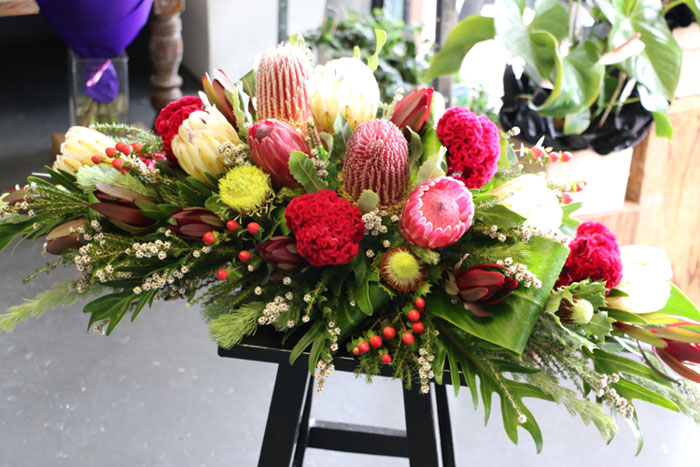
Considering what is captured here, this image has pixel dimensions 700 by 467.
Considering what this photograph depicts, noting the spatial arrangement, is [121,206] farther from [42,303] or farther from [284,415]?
[284,415]

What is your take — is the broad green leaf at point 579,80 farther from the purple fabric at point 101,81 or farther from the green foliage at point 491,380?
the purple fabric at point 101,81

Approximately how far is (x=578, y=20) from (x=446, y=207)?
1.37 metres

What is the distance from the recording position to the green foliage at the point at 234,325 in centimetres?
72

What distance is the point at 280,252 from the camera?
27.7 inches

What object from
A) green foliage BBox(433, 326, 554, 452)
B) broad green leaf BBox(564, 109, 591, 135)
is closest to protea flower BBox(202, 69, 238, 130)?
green foliage BBox(433, 326, 554, 452)

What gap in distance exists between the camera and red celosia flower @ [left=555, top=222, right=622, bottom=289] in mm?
724

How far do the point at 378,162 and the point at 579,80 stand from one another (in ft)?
3.20

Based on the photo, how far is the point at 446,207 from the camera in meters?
0.67

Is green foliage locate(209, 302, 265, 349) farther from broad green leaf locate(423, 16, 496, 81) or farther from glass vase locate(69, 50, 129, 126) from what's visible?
glass vase locate(69, 50, 129, 126)

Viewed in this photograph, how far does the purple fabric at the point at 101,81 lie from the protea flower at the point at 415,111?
6.16ft

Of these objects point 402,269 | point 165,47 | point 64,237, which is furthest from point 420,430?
point 165,47

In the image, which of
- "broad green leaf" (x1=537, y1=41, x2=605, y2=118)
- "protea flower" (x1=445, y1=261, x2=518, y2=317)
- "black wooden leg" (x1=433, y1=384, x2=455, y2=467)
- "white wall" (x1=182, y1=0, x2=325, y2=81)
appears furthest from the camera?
"white wall" (x1=182, y1=0, x2=325, y2=81)

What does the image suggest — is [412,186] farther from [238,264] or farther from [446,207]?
[238,264]

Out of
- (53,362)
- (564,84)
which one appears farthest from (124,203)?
(53,362)
